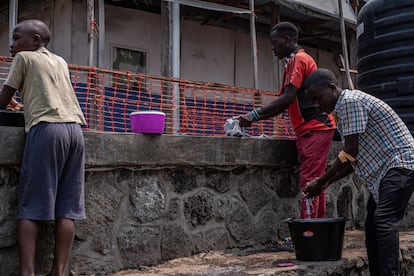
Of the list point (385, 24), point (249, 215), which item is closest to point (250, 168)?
point (249, 215)

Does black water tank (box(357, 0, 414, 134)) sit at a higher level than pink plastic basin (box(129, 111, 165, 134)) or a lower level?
higher

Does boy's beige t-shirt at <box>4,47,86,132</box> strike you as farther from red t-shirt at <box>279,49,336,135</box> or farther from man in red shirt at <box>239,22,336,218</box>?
red t-shirt at <box>279,49,336,135</box>

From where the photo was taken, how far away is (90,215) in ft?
12.4

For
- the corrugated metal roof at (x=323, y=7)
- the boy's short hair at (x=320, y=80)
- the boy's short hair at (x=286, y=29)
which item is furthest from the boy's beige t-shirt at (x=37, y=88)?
the corrugated metal roof at (x=323, y=7)

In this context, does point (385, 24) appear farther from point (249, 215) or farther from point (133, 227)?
point (133, 227)

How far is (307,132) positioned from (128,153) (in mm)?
1558

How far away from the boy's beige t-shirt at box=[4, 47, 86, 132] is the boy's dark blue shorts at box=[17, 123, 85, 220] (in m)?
0.06

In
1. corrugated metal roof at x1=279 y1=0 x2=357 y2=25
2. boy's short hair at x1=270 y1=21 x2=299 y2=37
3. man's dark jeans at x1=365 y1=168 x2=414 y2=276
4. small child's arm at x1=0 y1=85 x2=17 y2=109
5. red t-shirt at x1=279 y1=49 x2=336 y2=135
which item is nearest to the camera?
small child's arm at x1=0 y1=85 x2=17 y2=109

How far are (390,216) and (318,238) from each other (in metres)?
0.58

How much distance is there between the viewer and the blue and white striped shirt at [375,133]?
3.63m

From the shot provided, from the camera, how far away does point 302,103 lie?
458cm

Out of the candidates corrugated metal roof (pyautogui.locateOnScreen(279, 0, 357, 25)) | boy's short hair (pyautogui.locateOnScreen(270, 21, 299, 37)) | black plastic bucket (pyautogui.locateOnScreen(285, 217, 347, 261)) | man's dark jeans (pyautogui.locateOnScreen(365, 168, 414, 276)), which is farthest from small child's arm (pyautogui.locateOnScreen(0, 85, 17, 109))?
corrugated metal roof (pyautogui.locateOnScreen(279, 0, 357, 25))

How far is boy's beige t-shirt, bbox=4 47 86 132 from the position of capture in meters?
3.33

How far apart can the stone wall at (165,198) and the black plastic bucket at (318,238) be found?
0.74 metres
